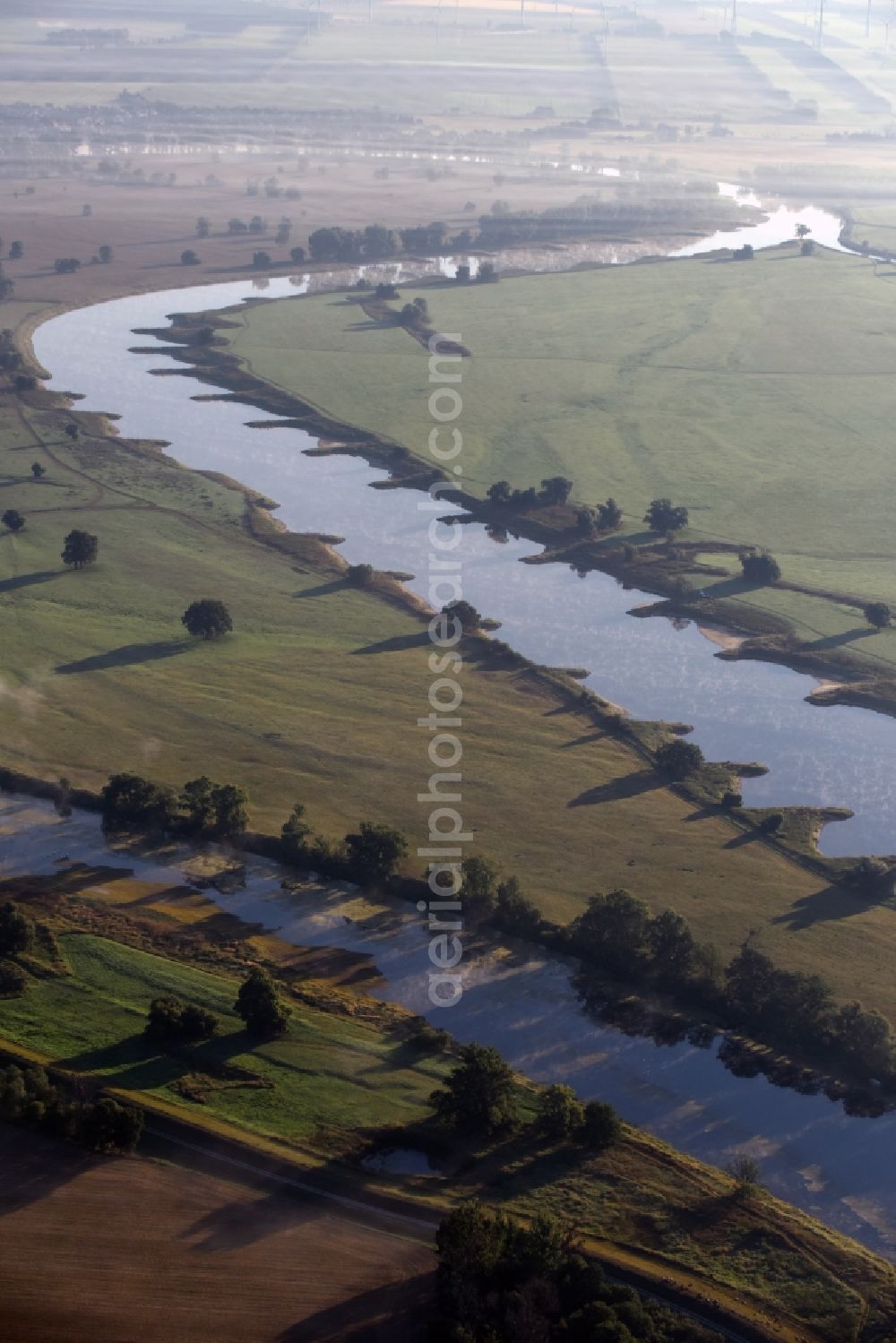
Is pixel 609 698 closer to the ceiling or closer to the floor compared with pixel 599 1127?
closer to the ceiling

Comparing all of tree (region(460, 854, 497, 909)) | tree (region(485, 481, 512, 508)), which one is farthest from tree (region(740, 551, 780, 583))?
tree (region(460, 854, 497, 909))

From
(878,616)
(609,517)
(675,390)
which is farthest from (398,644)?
(675,390)

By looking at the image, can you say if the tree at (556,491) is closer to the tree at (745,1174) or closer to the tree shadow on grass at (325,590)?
the tree shadow on grass at (325,590)

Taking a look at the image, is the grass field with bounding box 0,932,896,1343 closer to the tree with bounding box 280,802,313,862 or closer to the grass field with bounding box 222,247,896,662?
the tree with bounding box 280,802,313,862

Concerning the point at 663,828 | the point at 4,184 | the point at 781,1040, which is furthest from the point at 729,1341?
the point at 4,184

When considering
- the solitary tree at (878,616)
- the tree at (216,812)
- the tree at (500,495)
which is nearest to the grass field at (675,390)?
the solitary tree at (878,616)

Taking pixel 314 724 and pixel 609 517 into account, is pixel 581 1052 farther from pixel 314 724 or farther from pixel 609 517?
pixel 609 517

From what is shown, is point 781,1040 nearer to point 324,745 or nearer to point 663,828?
point 663,828
